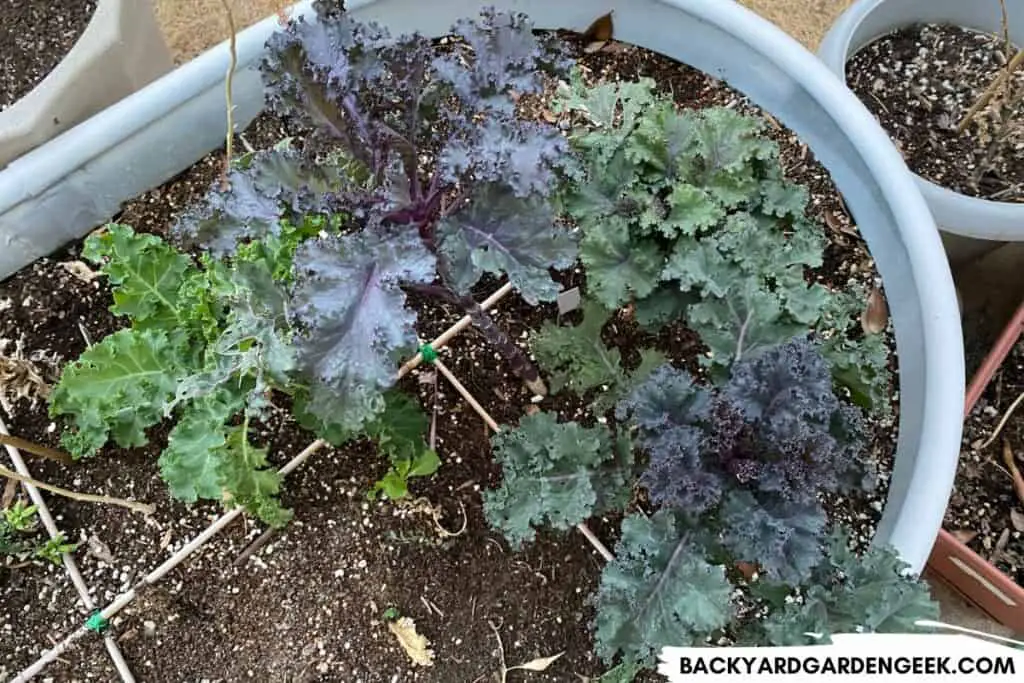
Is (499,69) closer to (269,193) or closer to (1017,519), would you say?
(269,193)

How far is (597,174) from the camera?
157cm

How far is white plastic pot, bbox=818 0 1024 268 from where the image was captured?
1.76 m

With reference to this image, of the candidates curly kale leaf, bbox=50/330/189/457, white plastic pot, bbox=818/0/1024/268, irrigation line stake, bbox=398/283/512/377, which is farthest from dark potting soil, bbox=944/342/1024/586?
curly kale leaf, bbox=50/330/189/457

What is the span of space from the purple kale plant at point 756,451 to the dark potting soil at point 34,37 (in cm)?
142

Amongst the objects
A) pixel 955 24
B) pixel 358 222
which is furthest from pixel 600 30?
pixel 358 222

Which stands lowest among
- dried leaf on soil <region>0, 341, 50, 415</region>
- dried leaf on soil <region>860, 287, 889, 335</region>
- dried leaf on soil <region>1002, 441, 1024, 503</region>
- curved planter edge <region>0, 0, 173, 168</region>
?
dried leaf on soil <region>1002, 441, 1024, 503</region>

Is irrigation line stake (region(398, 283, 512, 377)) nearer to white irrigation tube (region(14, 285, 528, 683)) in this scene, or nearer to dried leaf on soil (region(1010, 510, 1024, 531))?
white irrigation tube (region(14, 285, 528, 683))

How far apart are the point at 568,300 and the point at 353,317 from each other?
2.02 feet

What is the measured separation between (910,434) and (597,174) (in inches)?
26.6

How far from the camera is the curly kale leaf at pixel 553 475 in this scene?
4.49 feet

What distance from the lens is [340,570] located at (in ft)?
5.40

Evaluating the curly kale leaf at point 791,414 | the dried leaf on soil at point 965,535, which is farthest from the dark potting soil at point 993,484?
the curly kale leaf at point 791,414

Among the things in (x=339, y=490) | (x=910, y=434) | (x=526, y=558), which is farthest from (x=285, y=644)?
(x=910, y=434)

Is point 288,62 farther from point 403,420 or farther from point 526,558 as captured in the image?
point 526,558
